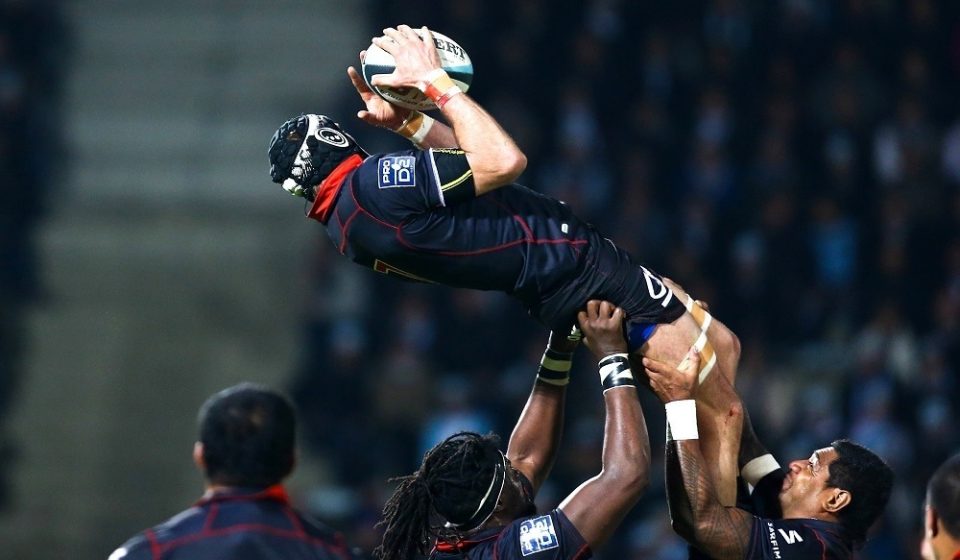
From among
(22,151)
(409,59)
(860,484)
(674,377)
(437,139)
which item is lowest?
(860,484)

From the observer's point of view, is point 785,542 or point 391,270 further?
point 391,270

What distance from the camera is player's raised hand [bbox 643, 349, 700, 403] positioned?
15.7 ft

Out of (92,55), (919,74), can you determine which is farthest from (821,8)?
(92,55)

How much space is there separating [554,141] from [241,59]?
3769mm

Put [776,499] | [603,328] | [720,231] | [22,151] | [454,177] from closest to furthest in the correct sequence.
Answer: [454,177], [603,328], [776,499], [720,231], [22,151]

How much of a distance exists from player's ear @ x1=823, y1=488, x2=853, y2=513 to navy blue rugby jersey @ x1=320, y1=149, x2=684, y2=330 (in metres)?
0.81

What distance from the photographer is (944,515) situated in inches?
163

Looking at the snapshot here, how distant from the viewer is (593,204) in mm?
12172

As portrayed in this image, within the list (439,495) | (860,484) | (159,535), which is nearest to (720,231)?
(860,484)

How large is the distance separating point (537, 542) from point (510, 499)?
1.05 feet

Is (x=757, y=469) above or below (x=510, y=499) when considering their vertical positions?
below

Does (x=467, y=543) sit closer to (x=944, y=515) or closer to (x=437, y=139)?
(x=944, y=515)

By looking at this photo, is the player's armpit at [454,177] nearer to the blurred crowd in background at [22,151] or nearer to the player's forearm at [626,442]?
the player's forearm at [626,442]

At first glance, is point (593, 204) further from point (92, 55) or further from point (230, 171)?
point (92, 55)
